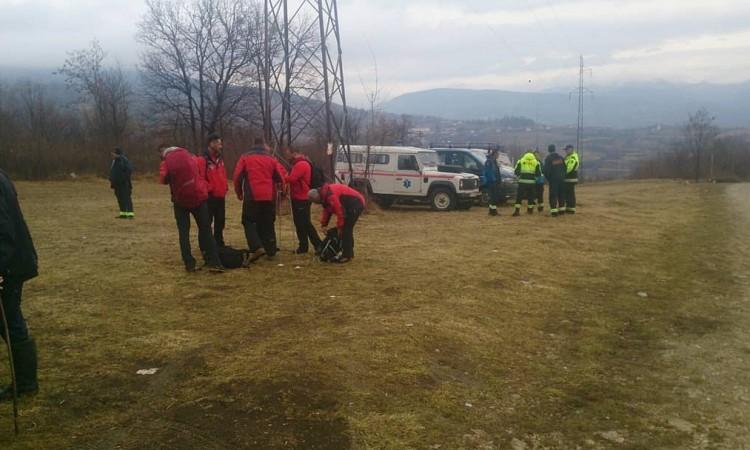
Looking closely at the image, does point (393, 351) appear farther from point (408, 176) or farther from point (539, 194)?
point (408, 176)

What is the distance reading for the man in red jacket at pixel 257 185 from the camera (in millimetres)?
9414

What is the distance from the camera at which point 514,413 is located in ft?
15.4

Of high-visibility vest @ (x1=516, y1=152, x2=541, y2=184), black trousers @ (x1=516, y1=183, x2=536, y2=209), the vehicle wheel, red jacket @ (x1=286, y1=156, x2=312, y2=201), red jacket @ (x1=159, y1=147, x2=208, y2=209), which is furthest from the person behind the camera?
the vehicle wheel

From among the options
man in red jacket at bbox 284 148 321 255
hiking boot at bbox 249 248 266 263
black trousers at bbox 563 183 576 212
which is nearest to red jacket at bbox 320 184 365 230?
man in red jacket at bbox 284 148 321 255

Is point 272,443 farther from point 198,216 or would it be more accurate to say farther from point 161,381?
point 198,216

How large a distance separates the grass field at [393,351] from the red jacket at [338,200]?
788 millimetres

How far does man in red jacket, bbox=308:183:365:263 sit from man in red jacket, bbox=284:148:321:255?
53 cm

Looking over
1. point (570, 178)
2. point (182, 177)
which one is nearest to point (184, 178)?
point (182, 177)

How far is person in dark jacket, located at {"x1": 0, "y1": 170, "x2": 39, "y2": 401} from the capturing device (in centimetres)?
435

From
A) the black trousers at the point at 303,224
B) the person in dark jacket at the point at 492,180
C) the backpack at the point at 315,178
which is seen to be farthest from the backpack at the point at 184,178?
the person in dark jacket at the point at 492,180

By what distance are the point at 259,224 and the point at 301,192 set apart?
2.82 feet

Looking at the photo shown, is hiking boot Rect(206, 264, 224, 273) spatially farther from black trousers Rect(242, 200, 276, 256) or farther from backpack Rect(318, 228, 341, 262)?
backpack Rect(318, 228, 341, 262)

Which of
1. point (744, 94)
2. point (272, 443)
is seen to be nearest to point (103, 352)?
point (272, 443)

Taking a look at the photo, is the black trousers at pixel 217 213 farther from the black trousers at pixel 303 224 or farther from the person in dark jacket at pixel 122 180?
the person in dark jacket at pixel 122 180
